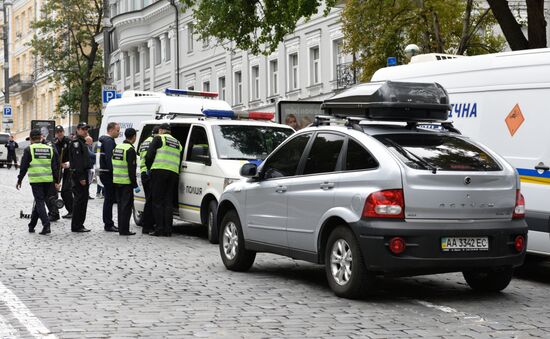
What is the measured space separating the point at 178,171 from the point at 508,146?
21.1ft

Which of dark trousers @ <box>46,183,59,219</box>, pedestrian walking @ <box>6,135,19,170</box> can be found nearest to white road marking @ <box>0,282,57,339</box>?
dark trousers @ <box>46,183,59,219</box>

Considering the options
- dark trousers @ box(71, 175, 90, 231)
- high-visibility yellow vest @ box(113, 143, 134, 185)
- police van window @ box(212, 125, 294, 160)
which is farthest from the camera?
dark trousers @ box(71, 175, 90, 231)

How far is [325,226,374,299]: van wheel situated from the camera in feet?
29.9

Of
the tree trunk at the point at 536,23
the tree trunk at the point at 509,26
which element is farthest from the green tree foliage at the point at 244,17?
the tree trunk at the point at 536,23

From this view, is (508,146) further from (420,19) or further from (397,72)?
(420,19)

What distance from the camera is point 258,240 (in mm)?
11023

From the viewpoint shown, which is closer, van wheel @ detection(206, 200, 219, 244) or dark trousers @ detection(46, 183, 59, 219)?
van wheel @ detection(206, 200, 219, 244)

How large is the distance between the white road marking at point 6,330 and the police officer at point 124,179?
27.0 ft

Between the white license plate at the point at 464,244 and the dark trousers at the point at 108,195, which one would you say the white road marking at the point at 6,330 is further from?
the dark trousers at the point at 108,195

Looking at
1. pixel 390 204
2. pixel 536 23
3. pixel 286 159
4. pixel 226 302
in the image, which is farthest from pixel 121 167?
pixel 390 204

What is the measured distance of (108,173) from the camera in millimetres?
17109

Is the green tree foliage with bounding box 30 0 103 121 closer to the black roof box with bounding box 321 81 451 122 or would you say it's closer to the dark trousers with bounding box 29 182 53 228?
the dark trousers with bounding box 29 182 53 228

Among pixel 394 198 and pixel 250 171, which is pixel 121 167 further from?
pixel 394 198

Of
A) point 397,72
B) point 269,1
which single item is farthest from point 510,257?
point 269,1
